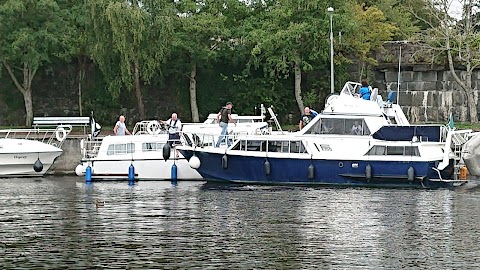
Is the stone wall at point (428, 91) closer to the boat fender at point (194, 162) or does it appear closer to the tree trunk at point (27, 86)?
the tree trunk at point (27, 86)

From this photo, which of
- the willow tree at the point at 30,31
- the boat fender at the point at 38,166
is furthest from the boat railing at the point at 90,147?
the willow tree at the point at 30,31

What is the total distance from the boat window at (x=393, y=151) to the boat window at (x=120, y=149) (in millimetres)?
9533

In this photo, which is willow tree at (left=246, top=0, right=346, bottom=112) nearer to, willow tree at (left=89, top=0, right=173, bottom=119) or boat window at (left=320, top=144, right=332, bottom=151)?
willow tree at (left=89, top=0, right=173, bottom=119)

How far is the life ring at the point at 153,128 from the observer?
42.3 metres

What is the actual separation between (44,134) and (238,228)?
22.8 m

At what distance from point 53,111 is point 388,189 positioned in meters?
27.2

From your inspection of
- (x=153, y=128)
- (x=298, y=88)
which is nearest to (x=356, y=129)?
(x=153, y=128)

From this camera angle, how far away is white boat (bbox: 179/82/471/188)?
35688 millimetres

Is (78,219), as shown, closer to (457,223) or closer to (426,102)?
(457,223)

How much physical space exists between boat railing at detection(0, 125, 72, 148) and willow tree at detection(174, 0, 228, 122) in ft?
29.3

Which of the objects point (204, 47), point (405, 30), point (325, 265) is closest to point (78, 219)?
point (325, 265)

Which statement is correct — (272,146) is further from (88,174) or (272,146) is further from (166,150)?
(88,174)

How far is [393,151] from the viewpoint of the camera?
1407 inches

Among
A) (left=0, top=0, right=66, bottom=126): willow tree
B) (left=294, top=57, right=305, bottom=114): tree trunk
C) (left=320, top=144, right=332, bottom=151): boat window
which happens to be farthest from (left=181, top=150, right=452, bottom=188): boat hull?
(left=294, top=57, right=305, bottom=114): tree trunk
